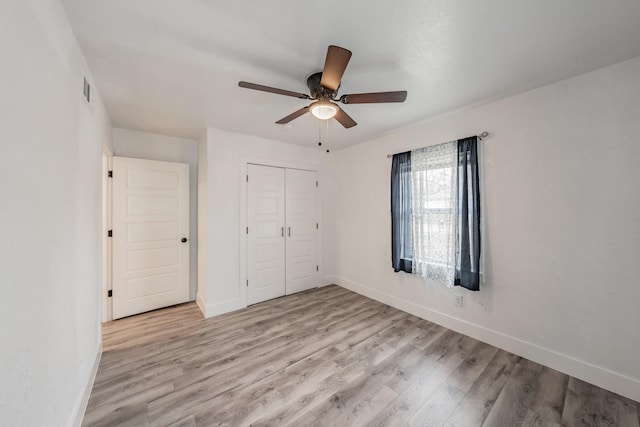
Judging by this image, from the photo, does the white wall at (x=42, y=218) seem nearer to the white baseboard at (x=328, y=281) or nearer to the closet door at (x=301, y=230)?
the closet door at (x=301, y=230)

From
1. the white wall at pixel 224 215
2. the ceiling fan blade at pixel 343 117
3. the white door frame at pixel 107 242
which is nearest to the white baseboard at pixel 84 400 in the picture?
the white door frame at pixel 107 242

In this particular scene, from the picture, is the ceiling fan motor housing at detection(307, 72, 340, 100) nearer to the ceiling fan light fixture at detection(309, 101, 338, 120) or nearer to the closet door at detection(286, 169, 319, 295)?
the ceiling fan light fixture at detection(309, 101, 338, 120)

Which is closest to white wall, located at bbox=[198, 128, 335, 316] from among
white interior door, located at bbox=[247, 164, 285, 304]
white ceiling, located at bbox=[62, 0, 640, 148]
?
white interior door, located at bbox=[247, 164, 285, 304]

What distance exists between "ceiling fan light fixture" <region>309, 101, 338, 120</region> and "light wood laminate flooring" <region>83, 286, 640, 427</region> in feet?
7.15

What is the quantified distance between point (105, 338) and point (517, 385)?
154 inches

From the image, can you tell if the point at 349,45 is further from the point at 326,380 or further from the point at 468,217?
the point at 326,380

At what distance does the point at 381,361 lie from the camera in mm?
2166

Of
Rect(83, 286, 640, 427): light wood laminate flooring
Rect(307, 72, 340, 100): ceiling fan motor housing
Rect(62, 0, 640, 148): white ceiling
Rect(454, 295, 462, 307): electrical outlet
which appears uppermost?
Rect(62, 0, 640, 148): white ceiling

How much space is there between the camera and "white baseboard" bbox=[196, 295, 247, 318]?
10.00 ft

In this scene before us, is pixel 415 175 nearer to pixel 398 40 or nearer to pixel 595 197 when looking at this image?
pixel 595 197

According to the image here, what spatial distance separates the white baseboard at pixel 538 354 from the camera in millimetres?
1760

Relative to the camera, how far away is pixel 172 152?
3.44 meters

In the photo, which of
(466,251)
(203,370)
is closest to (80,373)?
(203,370)

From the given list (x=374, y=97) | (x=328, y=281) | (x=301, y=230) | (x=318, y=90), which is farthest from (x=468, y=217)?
(x=328, y=281)
